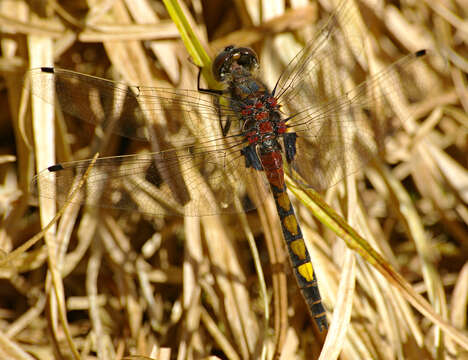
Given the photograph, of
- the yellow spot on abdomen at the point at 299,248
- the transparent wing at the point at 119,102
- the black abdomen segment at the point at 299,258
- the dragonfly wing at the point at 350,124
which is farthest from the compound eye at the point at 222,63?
the yellow spot on abdomen at the point at 299,248

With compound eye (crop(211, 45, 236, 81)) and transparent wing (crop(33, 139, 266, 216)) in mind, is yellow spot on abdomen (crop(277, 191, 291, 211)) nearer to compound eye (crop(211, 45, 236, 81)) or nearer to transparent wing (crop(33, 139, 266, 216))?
transparent wing (crop(33, 139, 266, 216))

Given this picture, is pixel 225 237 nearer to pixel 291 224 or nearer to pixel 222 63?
pixel 291 224

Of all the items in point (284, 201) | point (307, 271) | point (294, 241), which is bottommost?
point (307, 271)

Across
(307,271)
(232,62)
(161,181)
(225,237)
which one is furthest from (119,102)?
(307,271)

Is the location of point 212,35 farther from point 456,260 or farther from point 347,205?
point 456,260

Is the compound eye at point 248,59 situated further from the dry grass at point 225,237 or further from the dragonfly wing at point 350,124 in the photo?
the dragonfly wing at point 350,124

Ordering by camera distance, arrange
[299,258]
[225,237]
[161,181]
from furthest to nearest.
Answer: [225,237] → [299,258] → [161,181]

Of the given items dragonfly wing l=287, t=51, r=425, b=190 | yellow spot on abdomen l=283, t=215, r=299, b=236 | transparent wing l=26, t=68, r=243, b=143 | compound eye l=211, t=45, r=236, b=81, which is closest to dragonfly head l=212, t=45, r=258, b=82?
compound eye l=211, t=45, r=236, b=81

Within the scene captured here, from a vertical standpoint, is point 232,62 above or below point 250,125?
above
